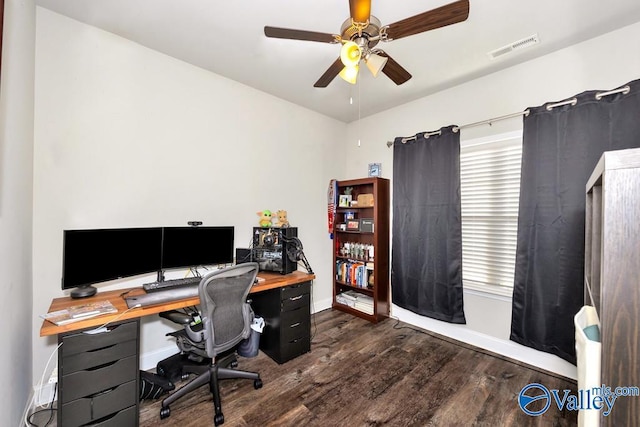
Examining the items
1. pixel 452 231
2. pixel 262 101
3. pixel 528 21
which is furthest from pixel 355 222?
pixel 528 21

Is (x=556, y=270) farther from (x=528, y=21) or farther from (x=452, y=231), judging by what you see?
(x=528, y=21)

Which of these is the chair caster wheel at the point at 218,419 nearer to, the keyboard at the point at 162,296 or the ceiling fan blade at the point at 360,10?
the keyboard at the point at 162,296

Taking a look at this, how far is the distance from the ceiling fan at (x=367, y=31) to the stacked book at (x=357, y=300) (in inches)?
104

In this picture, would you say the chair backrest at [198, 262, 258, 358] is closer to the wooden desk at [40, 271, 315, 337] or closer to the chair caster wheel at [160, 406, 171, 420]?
the wooden desk at [40, 271, 315, 337]

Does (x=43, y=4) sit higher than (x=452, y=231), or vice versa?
(x=43, y=4)

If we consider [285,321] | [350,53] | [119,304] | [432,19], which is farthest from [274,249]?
[432,19]

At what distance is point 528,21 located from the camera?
186 cm

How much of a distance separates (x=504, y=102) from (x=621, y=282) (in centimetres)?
226

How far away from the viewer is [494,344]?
2.53 m

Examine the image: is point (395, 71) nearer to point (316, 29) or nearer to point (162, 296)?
point (316, 29)

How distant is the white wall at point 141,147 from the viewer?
5.90 feet

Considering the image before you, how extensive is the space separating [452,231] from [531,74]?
1570 mm

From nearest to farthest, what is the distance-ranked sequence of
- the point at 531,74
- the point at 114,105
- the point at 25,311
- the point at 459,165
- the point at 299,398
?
the point at 25,311
the point at 299,398
the point at 114,105
the point at 531,74
the point at 459,165

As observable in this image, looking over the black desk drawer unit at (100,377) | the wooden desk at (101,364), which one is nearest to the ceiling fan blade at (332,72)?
the wooden desk at (101,364)
